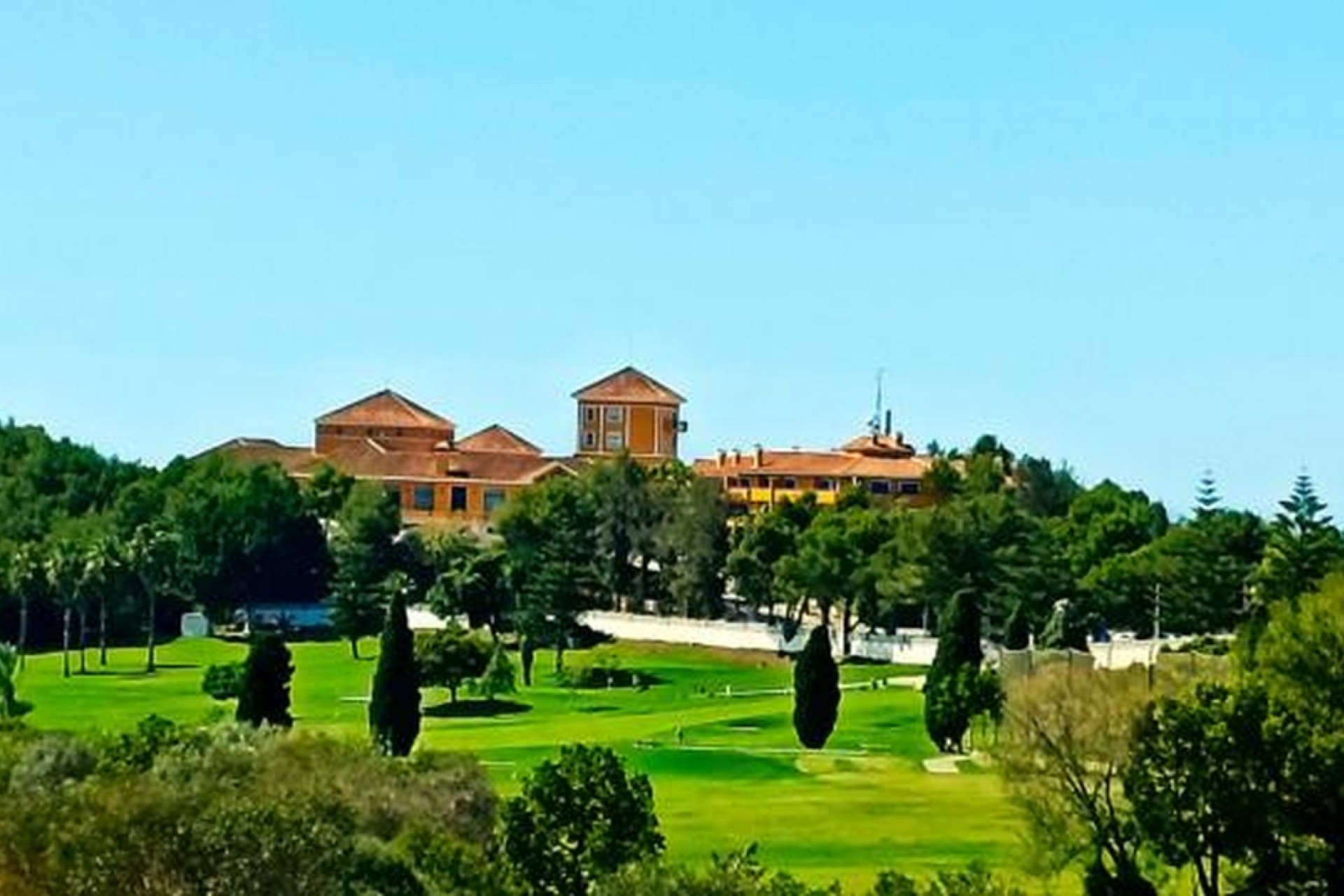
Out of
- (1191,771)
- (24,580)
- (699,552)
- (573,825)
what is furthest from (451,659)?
(573,825)

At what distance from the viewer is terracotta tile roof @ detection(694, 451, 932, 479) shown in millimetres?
132375

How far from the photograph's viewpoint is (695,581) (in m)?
101

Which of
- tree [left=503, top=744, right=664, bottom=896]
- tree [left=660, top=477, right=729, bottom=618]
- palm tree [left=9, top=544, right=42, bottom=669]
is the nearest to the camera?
tree [left=503, top=744, right=664, bottom=896]

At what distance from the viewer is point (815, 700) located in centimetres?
6309

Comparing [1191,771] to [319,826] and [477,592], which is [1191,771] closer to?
[319,826]

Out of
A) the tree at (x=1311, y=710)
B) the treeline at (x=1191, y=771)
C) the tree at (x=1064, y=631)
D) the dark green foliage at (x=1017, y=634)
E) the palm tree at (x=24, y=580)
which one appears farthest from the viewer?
the palm tree at (x=24, y=580)

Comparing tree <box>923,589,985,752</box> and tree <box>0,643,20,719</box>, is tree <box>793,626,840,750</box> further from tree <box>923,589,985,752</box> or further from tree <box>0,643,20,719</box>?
tree <box>0,643,20,719</box>

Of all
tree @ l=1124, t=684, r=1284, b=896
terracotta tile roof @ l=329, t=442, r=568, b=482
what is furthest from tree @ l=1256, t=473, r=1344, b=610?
terracotta tile roof @ l=329, t=442, r=568, b=482

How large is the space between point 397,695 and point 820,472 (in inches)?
2968

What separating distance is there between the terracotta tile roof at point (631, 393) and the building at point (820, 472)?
13.1 feet

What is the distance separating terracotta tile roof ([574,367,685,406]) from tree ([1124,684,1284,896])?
351 ft

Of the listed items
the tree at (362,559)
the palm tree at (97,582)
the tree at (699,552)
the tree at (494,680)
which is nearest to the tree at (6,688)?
the tree at (494,680)

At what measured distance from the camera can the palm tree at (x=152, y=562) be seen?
318 feet

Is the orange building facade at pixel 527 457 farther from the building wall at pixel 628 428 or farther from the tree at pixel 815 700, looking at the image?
the tree at pixel 815 700
